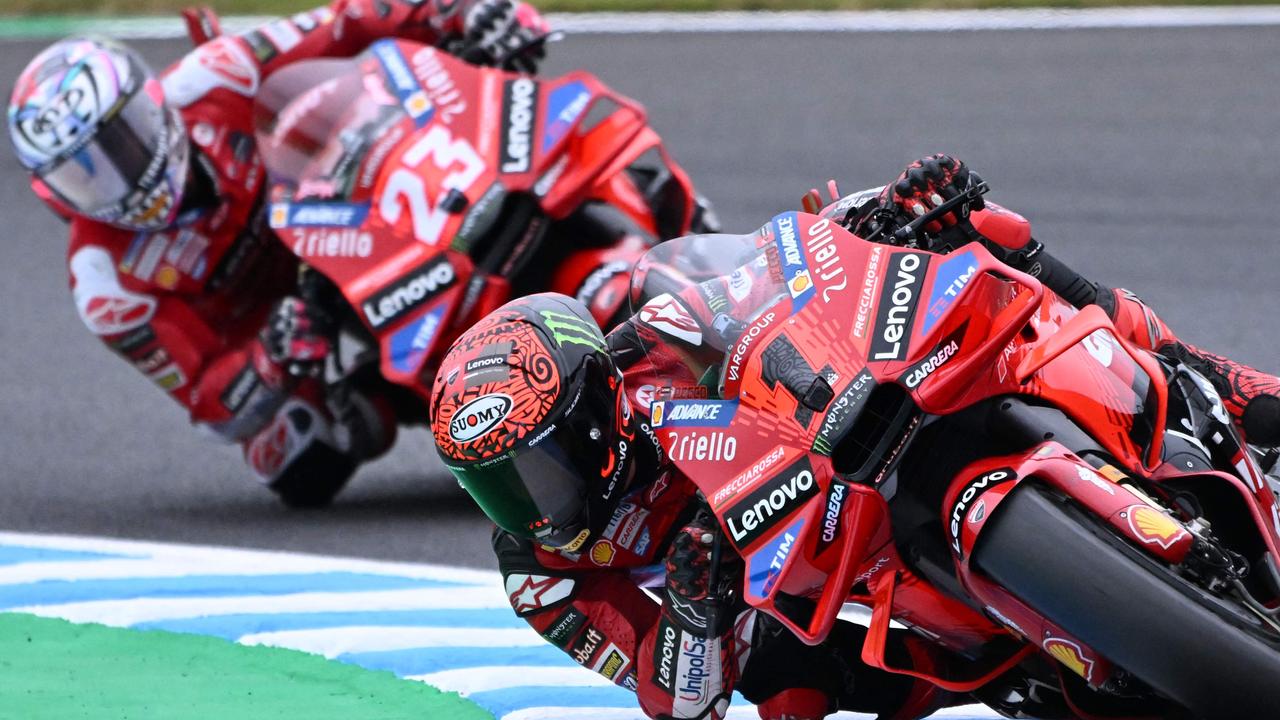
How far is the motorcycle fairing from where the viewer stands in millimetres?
6797

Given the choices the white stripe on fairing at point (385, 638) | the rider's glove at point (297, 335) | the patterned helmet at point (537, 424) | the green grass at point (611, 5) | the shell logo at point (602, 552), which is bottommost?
the green grass at point (611, 5)

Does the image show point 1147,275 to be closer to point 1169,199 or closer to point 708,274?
point 1169,199

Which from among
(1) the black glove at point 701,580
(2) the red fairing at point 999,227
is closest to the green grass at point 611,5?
(2) the red fairing at point 999,227

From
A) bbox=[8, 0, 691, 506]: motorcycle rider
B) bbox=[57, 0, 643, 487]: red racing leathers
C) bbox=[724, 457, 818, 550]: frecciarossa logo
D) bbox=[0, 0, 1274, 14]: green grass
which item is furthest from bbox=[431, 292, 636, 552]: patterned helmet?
bbox=[0, 0, 1274, 14]: green grass

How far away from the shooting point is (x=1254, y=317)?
28.6ft

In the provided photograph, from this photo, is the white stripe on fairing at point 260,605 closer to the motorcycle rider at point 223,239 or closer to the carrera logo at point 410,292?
the carrera logo at point 410,292

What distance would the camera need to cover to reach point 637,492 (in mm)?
4281

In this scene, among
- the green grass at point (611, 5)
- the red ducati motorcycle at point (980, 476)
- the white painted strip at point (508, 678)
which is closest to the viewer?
the red ducati motorcycle at point (980, 476)

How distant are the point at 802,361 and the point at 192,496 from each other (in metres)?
4.81

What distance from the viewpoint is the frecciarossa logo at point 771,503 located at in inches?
141

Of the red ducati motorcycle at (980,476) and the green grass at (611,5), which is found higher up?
the red ducati motorcycle at (980,476)

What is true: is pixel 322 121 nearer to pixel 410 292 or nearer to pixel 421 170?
A: pixel 421 170

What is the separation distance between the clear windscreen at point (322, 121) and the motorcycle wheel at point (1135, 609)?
13.8ft

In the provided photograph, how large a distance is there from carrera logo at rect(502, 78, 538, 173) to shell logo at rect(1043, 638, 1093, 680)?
378 cm
